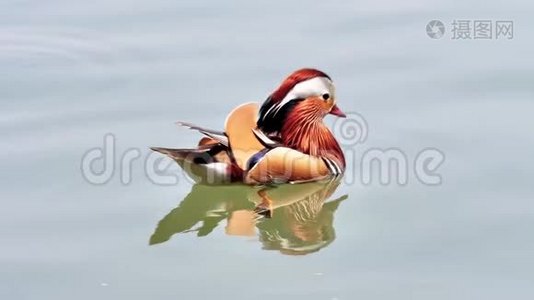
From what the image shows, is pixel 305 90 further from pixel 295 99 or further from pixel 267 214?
pixel 267 214

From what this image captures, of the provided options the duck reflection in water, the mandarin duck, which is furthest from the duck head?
the duck reflection in water

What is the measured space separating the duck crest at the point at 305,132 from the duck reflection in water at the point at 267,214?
13 cm

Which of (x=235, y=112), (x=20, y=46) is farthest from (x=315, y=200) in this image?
(x=20, y=46)

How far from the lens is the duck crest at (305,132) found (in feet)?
11.6

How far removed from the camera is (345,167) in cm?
372

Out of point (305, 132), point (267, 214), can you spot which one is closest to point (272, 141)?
point (305, 132)

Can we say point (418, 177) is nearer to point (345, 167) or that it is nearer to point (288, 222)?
point (345, 167)

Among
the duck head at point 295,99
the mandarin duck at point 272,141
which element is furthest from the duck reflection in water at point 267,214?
the duck head at point 295,99

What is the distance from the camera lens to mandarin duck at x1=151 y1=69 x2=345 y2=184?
349cm

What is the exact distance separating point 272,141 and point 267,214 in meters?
0.25

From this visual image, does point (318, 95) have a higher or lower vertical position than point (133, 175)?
higher

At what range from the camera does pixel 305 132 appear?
3561 millimetres

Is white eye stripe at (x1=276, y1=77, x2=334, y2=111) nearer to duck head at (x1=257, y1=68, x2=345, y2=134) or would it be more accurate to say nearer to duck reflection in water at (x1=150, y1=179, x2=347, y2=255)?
duck head at (x1=257, y1=68, x2=345, y2=134)

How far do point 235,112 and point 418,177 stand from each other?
0.70 metres
